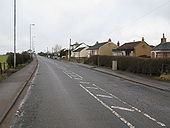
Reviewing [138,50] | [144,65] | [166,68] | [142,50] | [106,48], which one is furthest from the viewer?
[106,48]

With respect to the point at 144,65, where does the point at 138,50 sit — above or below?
above

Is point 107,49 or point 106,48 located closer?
point 106,48

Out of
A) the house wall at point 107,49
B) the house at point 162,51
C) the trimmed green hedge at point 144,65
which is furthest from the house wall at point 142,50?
the trimmed green hedge at point 144,65

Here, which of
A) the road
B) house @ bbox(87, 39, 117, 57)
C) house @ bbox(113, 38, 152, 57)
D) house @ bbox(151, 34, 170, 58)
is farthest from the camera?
house @ bbox(87, 39, 117, 57)

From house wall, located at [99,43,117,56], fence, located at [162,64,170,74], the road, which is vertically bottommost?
the road

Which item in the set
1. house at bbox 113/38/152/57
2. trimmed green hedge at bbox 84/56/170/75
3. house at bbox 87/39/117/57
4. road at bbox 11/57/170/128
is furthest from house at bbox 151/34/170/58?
road at bbox 11/57/170/128

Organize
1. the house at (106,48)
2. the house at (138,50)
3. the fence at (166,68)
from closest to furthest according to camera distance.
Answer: the fence at (166,68) < the house at (138,50) < the house at (106,48)

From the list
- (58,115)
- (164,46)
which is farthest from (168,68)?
(164,46)

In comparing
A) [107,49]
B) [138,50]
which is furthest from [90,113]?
[107,49]

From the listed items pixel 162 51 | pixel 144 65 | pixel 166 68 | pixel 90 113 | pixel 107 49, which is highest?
pixel 107 49

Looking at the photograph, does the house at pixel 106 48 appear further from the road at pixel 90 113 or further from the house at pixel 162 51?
the road at pixel 90 113

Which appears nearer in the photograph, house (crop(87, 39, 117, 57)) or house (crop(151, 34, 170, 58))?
house (crop(151, 34, 170, 58))

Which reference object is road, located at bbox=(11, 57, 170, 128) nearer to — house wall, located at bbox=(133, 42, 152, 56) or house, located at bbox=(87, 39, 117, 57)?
house wall, located at bbox=(133, 42, 152, 56)

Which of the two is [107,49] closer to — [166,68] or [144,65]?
[144,65]
